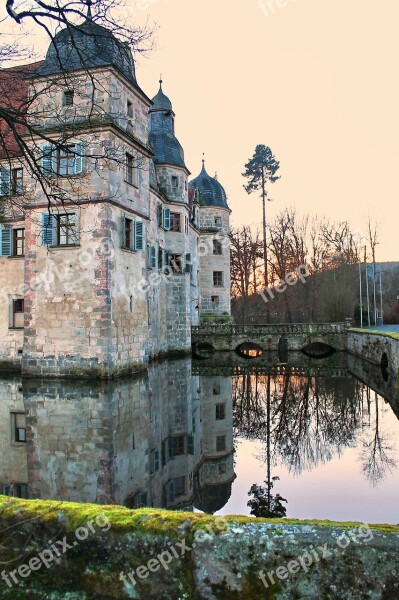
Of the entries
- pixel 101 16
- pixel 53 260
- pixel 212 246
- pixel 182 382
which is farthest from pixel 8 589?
pixel 212 246

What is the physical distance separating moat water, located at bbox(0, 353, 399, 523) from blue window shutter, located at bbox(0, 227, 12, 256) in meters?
5.37

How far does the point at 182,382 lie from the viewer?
1634 cm

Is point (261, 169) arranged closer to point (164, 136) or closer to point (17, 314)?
point (164, 136)

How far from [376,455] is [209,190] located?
29.1 metres

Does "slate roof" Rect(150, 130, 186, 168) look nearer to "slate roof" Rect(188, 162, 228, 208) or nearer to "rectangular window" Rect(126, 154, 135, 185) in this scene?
"rectangular window" Rect(126, 154, 135, 185)

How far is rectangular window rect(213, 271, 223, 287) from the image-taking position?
34.2 metres

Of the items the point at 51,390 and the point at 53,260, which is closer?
the point at 51,390

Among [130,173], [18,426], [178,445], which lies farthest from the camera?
[130,173]

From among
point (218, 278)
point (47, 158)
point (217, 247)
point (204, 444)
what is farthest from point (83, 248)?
point (217, 247)

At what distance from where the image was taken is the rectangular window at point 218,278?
3422 cm

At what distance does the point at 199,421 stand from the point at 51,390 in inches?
192

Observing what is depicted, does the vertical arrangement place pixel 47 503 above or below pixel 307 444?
above

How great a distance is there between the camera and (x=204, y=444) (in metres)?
9.37

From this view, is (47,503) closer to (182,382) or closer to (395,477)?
(395,477)
